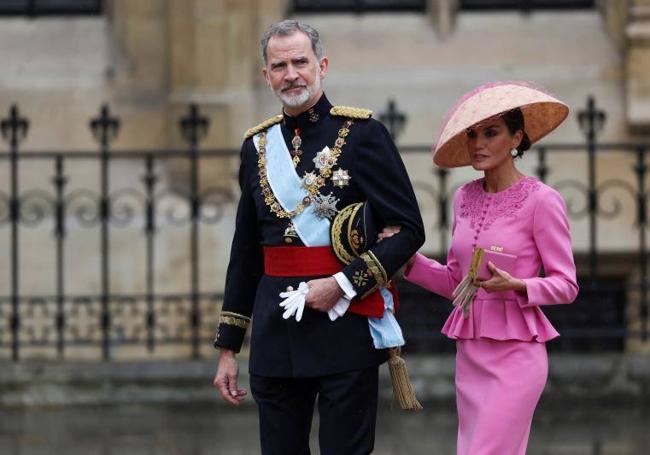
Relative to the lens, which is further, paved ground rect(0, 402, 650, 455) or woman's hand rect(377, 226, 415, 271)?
paved ground rect(0, 402, 650, 455)

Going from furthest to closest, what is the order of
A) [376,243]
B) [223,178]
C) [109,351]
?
[223,178] → [109,351] → [376,243]

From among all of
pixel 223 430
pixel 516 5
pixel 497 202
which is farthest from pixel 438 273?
pixel 516 5

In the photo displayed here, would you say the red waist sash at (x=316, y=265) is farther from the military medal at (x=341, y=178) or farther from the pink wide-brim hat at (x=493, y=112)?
the pink wide-brim hat at (x=493, y=112)

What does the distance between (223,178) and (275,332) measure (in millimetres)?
6390

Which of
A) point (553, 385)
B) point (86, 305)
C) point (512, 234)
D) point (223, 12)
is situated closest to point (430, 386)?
point (553, 385)

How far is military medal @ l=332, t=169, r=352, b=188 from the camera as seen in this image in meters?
5.23

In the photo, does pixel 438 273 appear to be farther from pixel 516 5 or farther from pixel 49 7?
pixel 49 7

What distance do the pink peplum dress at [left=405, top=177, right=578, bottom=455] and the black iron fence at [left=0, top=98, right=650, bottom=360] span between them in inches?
208

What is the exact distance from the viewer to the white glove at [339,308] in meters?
5.19

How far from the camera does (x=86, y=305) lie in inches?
428

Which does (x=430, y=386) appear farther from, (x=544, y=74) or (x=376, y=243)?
(x=376, y=243)

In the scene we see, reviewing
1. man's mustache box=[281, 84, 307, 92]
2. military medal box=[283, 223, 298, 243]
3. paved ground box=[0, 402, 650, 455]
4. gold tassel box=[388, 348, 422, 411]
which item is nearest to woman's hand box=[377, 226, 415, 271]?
military medal box=[283, 223, 298, 243]

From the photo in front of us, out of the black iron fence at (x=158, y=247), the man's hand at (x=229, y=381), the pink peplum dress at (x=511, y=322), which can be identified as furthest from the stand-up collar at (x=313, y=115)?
the black iron fence at (x=158, y=247)

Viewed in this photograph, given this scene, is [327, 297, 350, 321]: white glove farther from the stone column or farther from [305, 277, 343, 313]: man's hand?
the stone column
